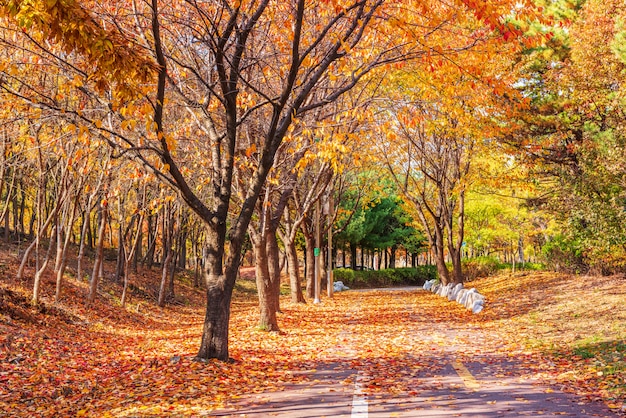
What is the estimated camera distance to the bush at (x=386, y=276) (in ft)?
151

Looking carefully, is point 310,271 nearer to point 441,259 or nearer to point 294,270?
point 294,270

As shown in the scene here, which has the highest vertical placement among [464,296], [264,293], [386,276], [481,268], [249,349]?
[481,268]

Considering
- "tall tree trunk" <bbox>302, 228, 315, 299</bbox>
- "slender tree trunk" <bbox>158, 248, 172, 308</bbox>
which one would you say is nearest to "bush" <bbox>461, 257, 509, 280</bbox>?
"tall tree trunk" <bbox>302, 228, 315, 299</bbox>

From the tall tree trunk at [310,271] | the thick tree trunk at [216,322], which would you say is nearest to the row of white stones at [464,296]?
the tall tree trunk at [310,271]

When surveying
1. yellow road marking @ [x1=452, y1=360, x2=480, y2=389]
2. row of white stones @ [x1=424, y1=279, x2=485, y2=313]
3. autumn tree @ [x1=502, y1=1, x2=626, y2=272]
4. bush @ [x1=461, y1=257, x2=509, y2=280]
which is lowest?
yellow road marking @ [x1=452, y1=360, x2=480, y2=389]

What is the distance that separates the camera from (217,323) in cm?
963

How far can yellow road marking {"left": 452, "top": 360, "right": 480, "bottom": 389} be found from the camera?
7.75 meters

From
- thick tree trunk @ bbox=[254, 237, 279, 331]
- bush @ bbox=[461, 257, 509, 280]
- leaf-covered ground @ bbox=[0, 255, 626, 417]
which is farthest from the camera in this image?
bush @ bbox=[461, 257, 509, 280]

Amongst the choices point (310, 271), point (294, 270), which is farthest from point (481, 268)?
point (294, 270)

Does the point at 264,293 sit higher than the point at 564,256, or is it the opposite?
the point at 564,256

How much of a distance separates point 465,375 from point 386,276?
4004 cm

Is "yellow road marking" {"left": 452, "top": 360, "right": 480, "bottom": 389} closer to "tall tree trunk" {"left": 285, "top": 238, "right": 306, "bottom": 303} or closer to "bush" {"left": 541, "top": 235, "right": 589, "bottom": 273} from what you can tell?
"bush" {"left": 541, "top": 235, "right": 589, "bottom": 273}

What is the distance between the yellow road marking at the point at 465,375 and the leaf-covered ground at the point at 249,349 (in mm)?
412

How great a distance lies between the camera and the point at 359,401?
→ 6941mm
